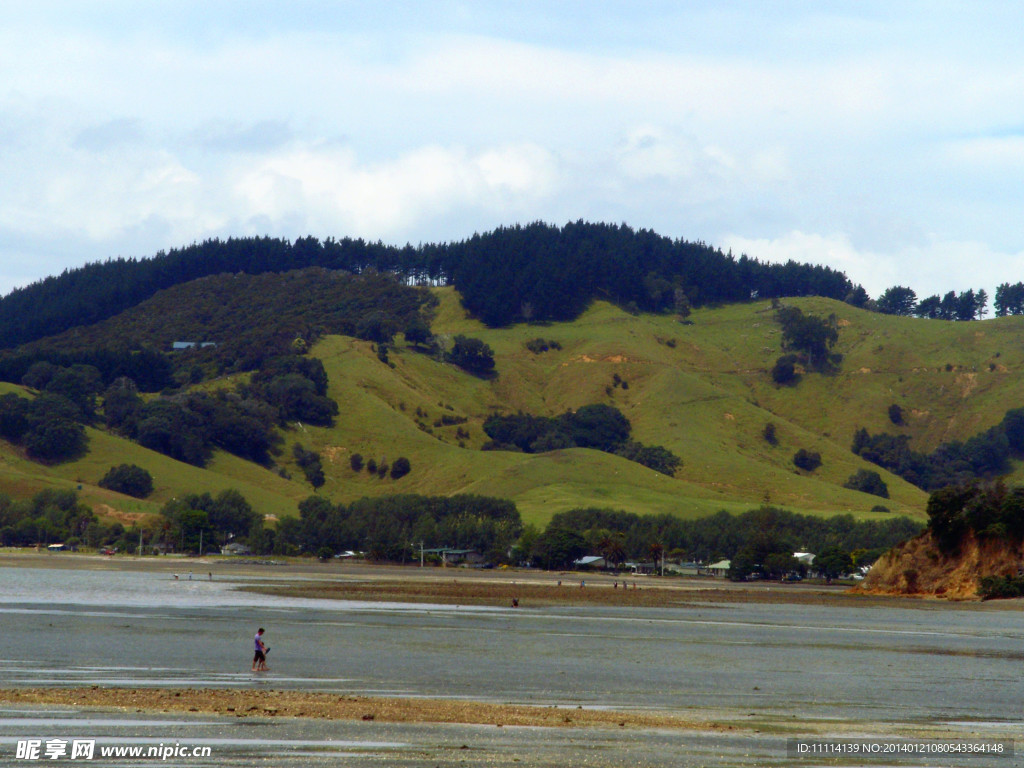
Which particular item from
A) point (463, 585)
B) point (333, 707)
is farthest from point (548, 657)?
point (463, 585)

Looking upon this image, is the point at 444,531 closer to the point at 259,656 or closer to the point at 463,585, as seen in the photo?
the point at 463,585

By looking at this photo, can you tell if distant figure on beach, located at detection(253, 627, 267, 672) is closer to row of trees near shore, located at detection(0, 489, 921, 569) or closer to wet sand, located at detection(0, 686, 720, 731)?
wet sand, located at detection(0, 686, 720, 731)

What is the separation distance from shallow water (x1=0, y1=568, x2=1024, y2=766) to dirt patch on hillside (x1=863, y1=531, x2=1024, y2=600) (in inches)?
1146

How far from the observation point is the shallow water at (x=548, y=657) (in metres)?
29.5

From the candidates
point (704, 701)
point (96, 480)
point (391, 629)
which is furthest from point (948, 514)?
point (96, 480)

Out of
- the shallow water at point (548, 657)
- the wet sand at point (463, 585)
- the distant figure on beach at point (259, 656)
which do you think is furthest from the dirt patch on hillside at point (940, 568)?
the distant figure on beach at point (259, 656)

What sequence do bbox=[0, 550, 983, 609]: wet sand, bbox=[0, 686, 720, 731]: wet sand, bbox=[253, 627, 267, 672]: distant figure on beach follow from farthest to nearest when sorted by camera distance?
bbox=[0, 550, 983, 609]: wet sand < bbox=[253, 627, 267, 672]: distant figure on beach < bbox=[0, 686, 720, 731]: wet sand

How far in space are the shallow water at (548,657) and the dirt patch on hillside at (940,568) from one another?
95.5 feet

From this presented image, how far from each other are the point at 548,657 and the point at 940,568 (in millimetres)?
74750

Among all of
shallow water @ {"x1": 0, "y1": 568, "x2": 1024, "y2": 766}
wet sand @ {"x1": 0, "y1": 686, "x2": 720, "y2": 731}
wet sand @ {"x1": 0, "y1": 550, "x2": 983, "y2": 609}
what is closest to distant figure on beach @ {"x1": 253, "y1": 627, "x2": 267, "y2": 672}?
shallow water @ {"x1": 0, "y1": 568, "x2": 1024, "y2": 766}

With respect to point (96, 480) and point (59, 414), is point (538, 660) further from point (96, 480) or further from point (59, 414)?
point (59, 414)

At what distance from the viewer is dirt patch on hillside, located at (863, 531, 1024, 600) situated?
317 feet

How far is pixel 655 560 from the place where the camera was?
503 ft

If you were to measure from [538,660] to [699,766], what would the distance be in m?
20.0
